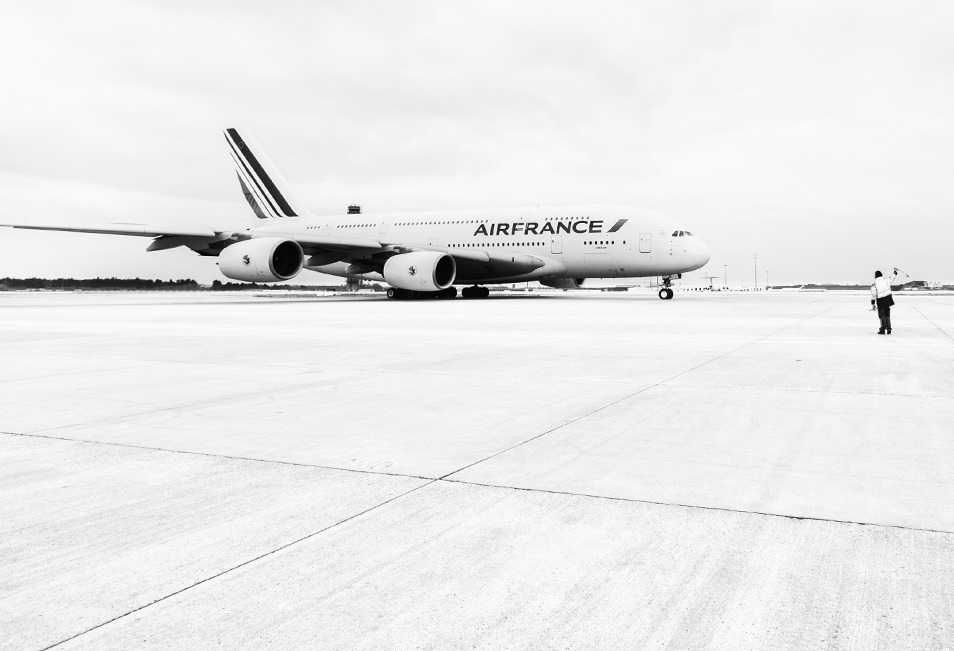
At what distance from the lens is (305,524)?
286 centimetres

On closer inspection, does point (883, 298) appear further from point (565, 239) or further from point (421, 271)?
point (421, 271)

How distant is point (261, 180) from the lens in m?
38.2

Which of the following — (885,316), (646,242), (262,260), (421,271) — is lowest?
(885,316)

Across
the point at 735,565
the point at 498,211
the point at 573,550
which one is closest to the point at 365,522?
the point at 573,550

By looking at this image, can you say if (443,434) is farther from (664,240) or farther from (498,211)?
(498,211)

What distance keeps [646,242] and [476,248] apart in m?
7.33

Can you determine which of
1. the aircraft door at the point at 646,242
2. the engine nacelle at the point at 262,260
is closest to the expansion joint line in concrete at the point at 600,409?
the aircraft door at the point at 646,242

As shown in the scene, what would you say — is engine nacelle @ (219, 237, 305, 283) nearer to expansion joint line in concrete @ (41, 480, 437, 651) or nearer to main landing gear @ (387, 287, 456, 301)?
main landing gear @ (387, 287, 456, 301)

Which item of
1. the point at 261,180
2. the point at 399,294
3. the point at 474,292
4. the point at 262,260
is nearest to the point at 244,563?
the point at 262,260

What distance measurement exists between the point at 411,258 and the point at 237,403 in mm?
22658

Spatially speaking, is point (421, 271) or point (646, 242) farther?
point (421, 271)

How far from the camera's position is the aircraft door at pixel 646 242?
27.6 m

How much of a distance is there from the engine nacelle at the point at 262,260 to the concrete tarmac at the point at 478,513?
20.2 m

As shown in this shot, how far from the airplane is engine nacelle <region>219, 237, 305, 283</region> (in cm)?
4
